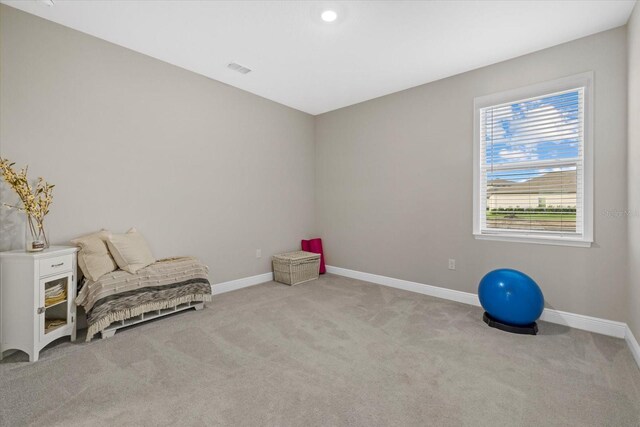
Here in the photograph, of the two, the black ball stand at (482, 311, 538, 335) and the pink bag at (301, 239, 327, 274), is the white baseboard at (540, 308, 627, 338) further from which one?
the pink bag at (301, 239, 327, 274)

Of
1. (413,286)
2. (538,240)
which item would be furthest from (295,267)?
(538,240)

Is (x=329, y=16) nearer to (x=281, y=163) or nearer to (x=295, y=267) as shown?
(x=281, y=163)

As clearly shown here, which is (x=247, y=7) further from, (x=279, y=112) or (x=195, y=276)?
(x=195, y=276)

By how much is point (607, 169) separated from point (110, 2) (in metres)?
4.33

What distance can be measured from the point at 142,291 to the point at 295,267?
1911 millimetres

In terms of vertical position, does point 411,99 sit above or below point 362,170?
above

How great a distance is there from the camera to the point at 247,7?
2.24 metres

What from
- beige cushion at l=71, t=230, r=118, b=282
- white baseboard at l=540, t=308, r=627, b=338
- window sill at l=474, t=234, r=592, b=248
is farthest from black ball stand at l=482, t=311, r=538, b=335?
beige cushion at l=71, t=230, r=118, b=282

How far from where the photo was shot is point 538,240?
9.25 feet

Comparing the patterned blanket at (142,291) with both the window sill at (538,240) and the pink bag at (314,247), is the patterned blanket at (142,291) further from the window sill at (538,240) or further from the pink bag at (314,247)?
the window sill at (538,240)

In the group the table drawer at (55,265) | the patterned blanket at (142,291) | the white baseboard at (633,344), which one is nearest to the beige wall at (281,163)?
the white baseboard at (633,344)

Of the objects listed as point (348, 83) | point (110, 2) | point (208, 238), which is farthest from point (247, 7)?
point (208, 238)

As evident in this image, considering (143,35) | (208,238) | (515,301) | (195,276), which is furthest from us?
(208,238)

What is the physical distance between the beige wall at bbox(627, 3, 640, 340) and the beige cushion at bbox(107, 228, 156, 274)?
4.03 m
